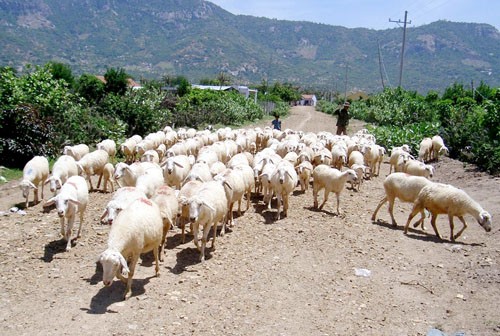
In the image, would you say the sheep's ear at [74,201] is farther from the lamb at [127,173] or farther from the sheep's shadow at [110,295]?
the lamb at [127,173]

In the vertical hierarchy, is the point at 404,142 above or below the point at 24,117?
below

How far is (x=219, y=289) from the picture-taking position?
7617 millimetres

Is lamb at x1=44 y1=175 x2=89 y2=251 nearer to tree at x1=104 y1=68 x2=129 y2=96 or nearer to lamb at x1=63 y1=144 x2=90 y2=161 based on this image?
lamb at x1=63 y1=144 x2=90 y2=161

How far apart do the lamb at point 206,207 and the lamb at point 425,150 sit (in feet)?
43.8

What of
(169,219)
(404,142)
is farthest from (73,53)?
(169,219)

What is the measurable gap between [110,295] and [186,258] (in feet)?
6.13

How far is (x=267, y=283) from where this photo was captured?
7906 mm

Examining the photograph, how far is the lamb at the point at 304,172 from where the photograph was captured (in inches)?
542

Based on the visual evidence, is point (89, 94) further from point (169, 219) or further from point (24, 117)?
point (169, 219)

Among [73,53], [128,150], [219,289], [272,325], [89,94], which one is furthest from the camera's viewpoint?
[73,53]

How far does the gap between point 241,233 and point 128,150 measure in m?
8.49

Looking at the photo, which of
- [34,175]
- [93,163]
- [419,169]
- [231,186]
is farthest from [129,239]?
[419,169]

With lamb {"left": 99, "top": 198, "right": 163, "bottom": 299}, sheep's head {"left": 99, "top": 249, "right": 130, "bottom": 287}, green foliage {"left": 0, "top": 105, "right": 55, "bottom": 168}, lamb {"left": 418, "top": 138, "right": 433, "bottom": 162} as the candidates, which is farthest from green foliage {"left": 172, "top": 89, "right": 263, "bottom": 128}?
sheep's head {"left": 99, "top": 249, "right": 130, "bottom": 287}

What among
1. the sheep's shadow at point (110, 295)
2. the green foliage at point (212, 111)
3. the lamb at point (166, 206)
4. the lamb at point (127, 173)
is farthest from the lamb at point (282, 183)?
the green foliage at point (212, 111)
